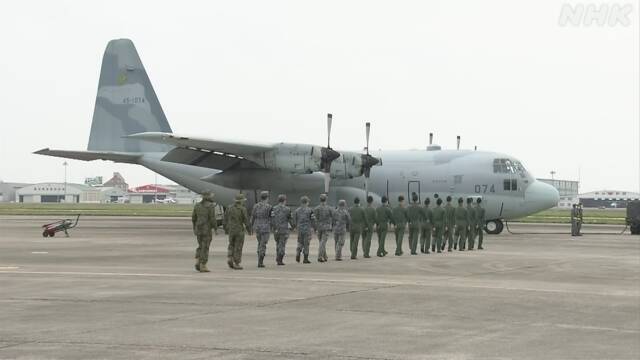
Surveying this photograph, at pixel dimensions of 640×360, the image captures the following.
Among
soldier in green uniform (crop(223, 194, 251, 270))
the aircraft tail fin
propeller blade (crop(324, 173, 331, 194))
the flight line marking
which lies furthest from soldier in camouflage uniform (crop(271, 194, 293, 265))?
the aircraft tail fin

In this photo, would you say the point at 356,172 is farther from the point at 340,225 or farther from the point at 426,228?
the point at 340,225

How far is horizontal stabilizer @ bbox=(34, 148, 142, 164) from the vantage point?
37.6 m

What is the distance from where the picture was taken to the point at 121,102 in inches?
1676

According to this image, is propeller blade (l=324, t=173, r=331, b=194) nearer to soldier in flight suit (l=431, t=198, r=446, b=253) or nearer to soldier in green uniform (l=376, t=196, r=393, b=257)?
soldier in flight suit (l=431, t=198, r=446, b=253)

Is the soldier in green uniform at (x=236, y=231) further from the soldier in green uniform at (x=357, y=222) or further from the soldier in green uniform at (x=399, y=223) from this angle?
the soldier in green uniform at (x=399, y=223)

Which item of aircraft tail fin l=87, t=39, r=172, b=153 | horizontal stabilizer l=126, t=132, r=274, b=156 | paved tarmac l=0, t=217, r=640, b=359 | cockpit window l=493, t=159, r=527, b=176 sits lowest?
paved tarmac l=0, t=217, r=640, b=359

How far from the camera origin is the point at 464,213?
88.3 feet

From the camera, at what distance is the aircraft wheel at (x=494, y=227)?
123ft

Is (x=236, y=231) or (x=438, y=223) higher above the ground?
(x=438, y=223)

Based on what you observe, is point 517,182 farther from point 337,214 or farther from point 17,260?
point 17,260

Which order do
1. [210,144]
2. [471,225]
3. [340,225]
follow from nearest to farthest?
[340,225]
[471,225]
[210,144]

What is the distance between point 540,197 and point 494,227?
8.50 ft

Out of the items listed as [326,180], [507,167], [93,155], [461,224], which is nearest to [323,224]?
[461,224]

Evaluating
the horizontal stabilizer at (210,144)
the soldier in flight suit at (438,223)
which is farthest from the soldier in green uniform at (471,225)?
the horizontal stabilizer at (210,144)
